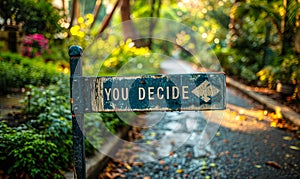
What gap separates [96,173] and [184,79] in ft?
6.72

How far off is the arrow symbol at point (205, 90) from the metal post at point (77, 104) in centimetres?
68

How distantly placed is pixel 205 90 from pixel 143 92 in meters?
0.36

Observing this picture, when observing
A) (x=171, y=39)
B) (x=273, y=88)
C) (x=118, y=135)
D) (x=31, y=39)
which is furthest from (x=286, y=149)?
(x=171, y=39)

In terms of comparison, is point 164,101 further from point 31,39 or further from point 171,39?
point 171,39

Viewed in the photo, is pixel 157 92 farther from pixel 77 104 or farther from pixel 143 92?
pixel 77 104

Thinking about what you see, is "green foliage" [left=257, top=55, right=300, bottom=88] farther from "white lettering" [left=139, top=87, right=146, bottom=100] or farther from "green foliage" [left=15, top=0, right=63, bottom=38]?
"green foliage" [left=15, top=0, right=63, bottom=38]

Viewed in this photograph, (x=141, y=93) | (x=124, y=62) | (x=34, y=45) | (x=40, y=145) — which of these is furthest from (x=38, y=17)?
(x=141, y=93)

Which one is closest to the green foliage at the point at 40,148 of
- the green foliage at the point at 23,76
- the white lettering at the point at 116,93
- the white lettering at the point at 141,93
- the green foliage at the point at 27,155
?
the green foliage at the point at 27,155

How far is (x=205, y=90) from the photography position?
1.62 metres

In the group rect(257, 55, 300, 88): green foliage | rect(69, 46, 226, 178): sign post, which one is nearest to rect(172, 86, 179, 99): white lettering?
rect(69, 46, 226, 178): sign post

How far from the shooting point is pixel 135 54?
1069cm

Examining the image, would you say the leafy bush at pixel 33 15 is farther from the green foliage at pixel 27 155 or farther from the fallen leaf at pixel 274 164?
the fallen leaf at pixel 274 164

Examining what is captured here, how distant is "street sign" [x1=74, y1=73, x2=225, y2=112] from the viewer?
5.30ft

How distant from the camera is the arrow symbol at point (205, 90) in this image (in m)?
1.61
